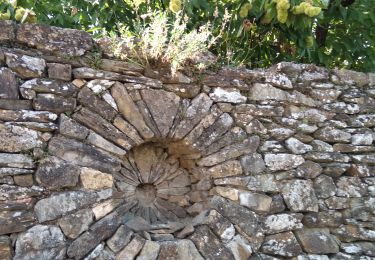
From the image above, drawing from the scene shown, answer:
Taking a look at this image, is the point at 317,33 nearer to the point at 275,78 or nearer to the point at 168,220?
the point at 275,78

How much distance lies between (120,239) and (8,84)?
1154 mm

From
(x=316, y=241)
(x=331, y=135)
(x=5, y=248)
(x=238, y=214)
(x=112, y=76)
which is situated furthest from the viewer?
(x=331, y=135)

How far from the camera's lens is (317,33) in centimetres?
455

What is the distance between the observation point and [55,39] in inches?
101

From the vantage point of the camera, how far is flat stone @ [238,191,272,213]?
285cm

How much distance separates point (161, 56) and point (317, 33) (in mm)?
2489

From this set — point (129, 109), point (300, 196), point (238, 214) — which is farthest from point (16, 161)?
point (300, 196)

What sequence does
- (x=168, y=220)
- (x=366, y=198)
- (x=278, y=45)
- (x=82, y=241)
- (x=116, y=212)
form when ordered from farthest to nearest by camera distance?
(x=278, y=45) < (x=366, y=198) < (x=168, y=220) < (x=116, y=212) < (x=82, y=241)

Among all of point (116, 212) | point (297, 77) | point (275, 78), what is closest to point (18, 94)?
point (116, 212)

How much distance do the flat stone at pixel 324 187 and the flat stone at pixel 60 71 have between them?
77.2 inches

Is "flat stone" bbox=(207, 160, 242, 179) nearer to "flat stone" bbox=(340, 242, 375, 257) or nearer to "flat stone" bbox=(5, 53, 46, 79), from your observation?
"flat stone" bbox=(340, 242, 375, 257)

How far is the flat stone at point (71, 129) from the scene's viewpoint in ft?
8.09

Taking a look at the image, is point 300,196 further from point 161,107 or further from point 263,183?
point 161,107

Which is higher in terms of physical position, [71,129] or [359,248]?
[71,129]
